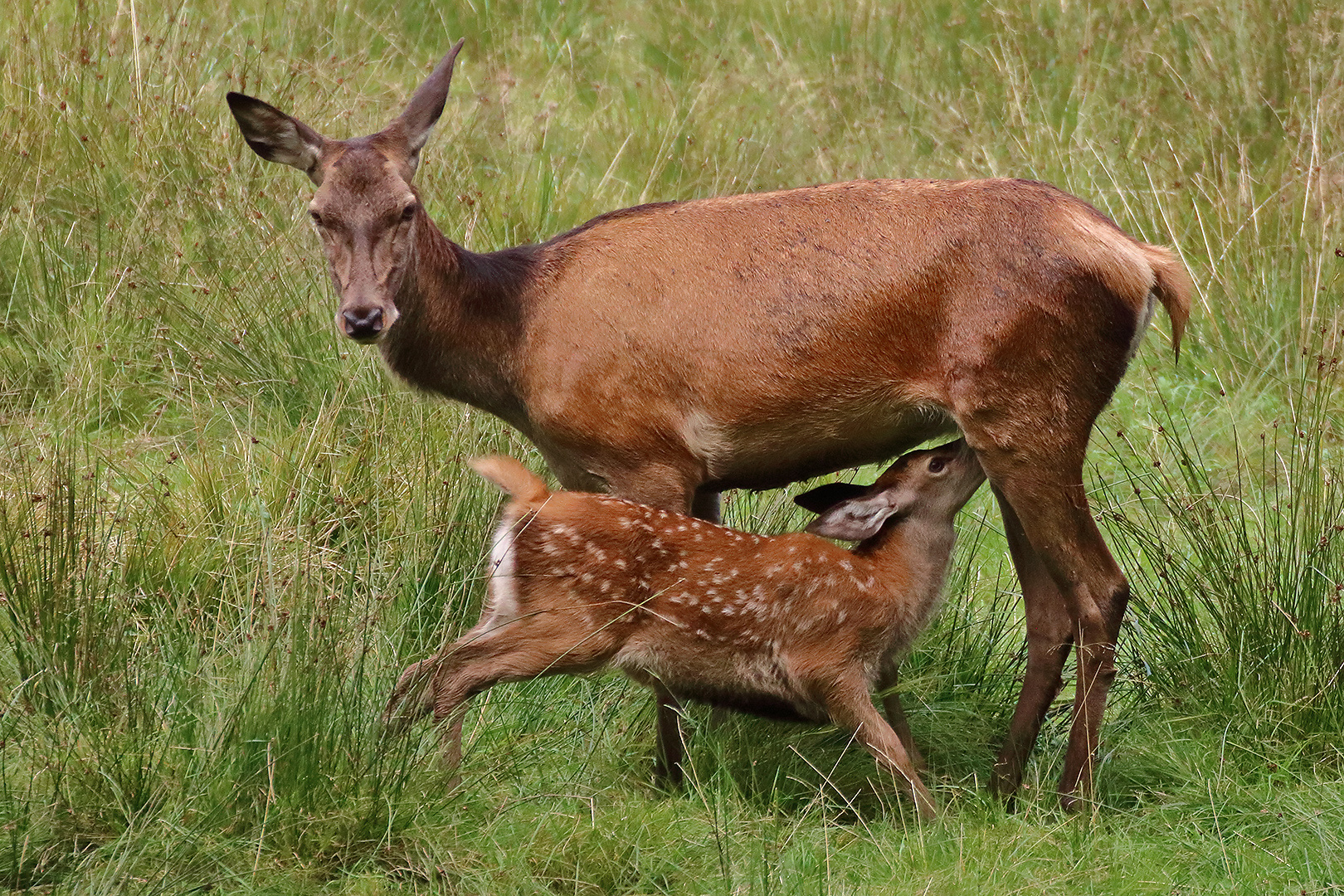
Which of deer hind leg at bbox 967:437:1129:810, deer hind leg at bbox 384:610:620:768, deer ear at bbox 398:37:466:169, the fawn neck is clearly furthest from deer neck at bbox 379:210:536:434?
deer hind leg at bbox 967:437:1129:810

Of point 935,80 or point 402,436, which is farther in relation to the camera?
point 935,80

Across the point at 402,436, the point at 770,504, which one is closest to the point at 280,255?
the point at 402,436

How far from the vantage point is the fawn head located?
532 cm

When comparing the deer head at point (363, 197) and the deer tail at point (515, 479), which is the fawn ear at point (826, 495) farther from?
the deer head at point (363, 197)

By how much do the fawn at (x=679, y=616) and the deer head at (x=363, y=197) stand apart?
610 millimetres

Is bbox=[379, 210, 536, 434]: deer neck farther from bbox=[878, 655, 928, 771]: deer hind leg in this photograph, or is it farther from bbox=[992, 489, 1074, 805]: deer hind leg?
bbox=[992, 489, 1074, 805]: deer hind leg

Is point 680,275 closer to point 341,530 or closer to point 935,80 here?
point 341,530

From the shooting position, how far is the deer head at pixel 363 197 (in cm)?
519

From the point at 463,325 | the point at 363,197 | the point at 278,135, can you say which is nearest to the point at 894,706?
the point at 463,325

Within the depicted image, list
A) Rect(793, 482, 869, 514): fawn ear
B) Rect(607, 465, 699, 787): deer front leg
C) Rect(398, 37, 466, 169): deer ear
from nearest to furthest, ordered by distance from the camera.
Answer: Rect(607, 465, 699, 787): deer front leg < Rect(793, 482, 869, 514): fawn ear < Rect(398, 37, 466, 169): deer ear

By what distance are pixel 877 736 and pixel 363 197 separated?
2.22 metres

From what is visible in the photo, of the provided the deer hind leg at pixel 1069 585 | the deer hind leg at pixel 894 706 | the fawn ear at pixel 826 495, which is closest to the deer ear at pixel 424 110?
the fawn ear at pixel 826 495

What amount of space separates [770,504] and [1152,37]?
17.2 ft

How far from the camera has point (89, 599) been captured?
4648mm
